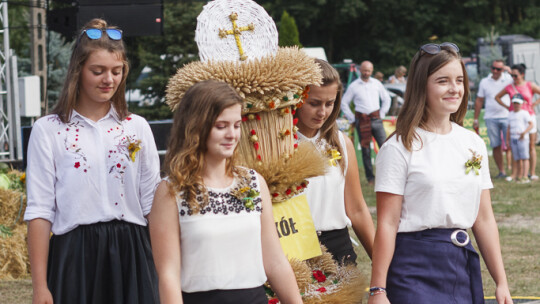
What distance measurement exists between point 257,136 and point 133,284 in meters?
0.83

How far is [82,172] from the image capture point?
3.45 m

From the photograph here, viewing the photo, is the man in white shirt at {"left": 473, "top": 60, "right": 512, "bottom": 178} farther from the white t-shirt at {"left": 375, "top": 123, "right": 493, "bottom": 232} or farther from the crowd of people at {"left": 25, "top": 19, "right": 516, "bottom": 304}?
the white t-shirt at {"left": 375, "top": 123, "right": 493, "bottom": 232}

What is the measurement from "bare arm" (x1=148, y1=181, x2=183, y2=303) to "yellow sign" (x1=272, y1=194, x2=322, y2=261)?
0.64 metres

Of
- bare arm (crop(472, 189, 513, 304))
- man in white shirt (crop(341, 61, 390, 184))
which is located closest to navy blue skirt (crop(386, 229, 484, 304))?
bare arm (crop(472, 189, 513, 304))

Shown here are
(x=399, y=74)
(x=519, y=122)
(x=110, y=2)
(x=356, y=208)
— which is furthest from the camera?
(x=399, y=74)

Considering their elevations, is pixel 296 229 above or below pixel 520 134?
below

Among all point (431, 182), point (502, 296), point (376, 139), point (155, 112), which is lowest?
point (502, 296)

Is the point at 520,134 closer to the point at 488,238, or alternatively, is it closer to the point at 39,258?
the point at 488,238

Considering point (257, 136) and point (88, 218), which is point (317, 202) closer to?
point (257, 136)

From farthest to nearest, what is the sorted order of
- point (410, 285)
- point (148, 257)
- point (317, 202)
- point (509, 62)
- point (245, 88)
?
1. point (509, 62)
2. point (317, 202)
3. point (148, 257)
4. point (410, 285)
5. point (245, 88)

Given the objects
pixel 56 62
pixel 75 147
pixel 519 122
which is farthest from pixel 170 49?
pixel 75 147

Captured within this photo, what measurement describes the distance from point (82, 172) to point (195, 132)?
87 cm

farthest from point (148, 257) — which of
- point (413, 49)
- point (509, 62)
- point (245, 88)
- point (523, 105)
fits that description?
point (413, 49)

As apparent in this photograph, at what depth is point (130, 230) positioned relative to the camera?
354cm
